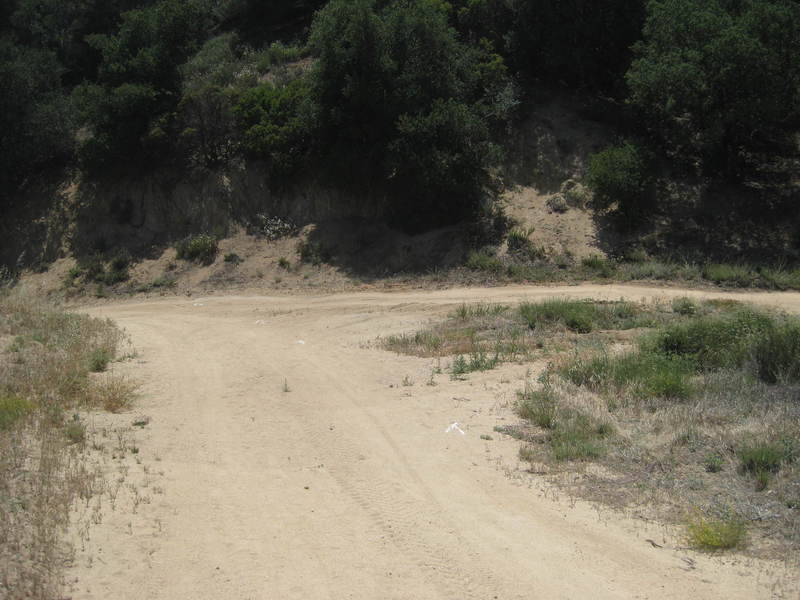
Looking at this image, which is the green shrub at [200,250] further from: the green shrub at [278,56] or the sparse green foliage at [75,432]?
the sparse green foliage at [75,432]

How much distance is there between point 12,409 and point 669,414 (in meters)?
8.08

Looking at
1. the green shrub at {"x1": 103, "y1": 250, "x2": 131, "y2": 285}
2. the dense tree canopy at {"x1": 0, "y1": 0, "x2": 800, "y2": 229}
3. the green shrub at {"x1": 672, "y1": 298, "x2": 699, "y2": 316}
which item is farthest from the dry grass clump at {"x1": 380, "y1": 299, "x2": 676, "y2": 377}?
the green shrub at {"x1": 103, "y1": 250, "x2": 131, "y2": 285}

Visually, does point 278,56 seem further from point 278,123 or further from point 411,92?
point 411,92

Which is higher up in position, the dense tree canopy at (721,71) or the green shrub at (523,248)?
the dense tree canopy at (721,71)

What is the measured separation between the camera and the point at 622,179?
22.9m

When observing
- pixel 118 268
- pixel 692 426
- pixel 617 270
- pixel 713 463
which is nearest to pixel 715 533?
pixel 713 463

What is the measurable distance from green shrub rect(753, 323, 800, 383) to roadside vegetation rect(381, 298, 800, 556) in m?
0.02

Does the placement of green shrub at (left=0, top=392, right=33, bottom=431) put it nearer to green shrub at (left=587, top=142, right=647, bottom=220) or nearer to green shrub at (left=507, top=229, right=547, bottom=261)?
green shrub at (left=507, top=229, right=547, bottom=261)

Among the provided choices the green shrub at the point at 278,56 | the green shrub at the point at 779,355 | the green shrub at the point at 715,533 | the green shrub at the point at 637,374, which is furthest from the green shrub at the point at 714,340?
the green shrub at the point at 278,56

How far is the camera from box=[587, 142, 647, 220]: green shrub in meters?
23.0

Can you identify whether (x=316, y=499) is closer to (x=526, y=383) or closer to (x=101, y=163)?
(x=526, y=383)

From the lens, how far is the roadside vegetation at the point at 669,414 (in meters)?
7.68

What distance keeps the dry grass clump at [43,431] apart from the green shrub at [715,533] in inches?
208

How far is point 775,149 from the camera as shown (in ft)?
83.0
